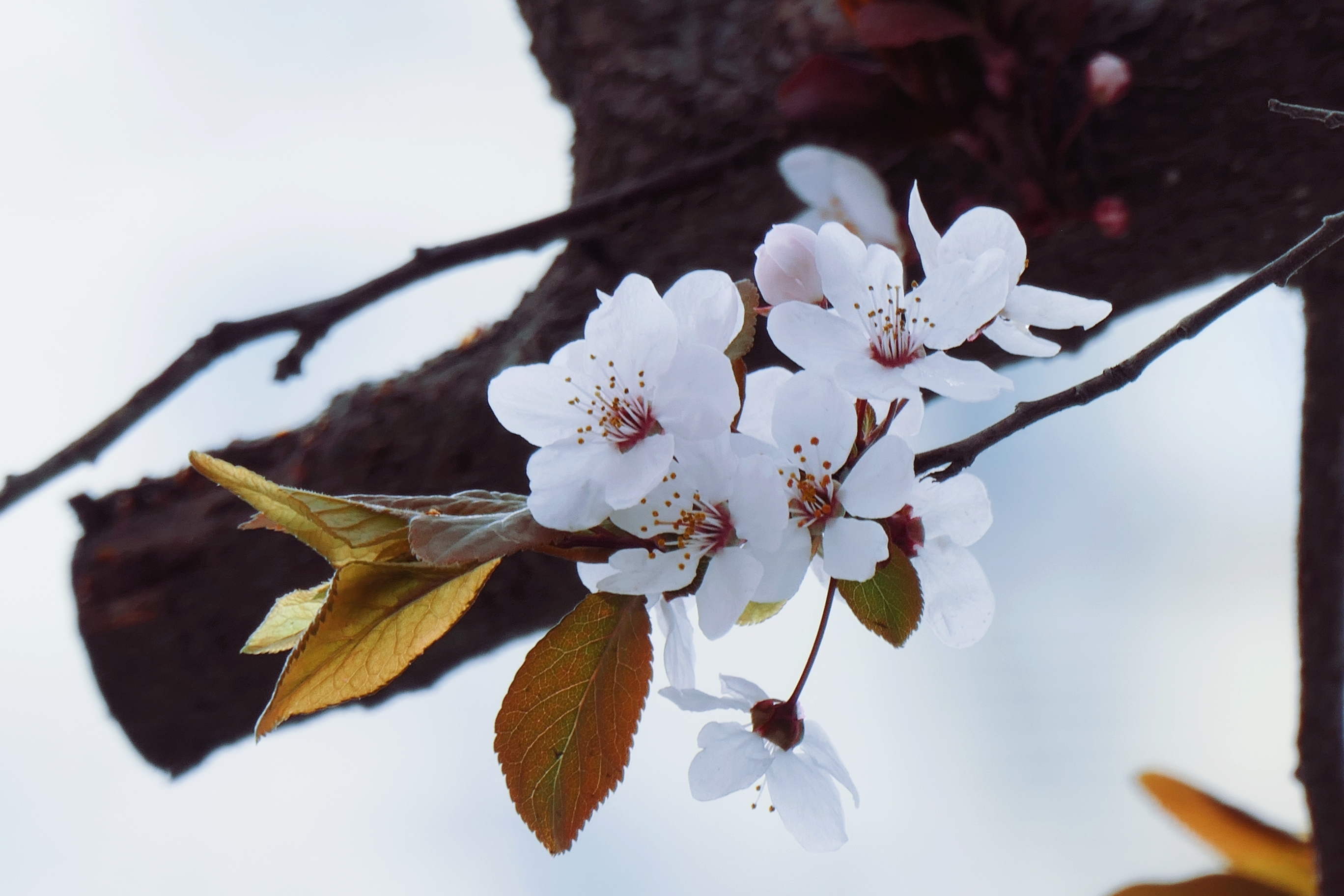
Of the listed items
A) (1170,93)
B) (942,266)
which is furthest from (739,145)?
(942,266)

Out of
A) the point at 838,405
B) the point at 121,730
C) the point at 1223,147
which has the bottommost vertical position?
the point at 121,730

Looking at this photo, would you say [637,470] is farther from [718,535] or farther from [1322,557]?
[1322,557]

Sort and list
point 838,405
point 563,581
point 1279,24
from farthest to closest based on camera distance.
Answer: point 563,581, point 1279,24, point 838,405

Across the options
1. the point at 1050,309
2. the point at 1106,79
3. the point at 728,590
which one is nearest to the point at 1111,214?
the point at 1106,79

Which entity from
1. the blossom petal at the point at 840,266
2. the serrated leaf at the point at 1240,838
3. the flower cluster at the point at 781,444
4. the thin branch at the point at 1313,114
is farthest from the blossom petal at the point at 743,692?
the serrated leaf at the point at 1240,838

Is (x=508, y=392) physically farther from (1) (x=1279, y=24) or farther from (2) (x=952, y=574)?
(1) (x=1279, y=24)

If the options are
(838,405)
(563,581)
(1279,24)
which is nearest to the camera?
(838,405)

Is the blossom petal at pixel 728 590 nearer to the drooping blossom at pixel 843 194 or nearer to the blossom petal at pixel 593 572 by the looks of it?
the blossom petal at pixel 593 572

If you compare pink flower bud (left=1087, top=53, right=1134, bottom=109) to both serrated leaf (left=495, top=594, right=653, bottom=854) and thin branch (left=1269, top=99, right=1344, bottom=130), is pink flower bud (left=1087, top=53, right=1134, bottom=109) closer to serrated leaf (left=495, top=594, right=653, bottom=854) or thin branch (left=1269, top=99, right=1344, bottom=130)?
thin branch (left=1269, top=99, right=1344, bottom=130)
